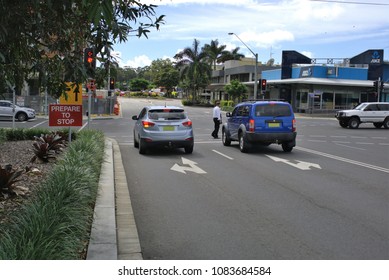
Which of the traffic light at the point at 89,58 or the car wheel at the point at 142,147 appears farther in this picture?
the car wheel at the point at 142,147

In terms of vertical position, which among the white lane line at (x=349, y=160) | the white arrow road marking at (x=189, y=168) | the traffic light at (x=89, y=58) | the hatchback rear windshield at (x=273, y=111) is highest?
the traffic light at (x=89, y=58)

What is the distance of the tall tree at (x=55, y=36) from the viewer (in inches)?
160

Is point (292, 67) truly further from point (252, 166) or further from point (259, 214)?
point (259, 214)

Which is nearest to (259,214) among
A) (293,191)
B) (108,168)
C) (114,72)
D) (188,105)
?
(293,191)

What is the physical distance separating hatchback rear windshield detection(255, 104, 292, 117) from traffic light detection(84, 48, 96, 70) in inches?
379

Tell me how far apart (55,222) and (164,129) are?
932cm

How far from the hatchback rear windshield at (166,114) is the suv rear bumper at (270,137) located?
2.38 m

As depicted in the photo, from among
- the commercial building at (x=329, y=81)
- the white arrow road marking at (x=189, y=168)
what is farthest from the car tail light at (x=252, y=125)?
the commercial building at (x=329, y=81)

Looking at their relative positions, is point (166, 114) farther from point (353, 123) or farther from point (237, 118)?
point (353, 123)

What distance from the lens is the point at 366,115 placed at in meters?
31.0

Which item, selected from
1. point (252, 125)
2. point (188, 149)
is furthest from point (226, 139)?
point (188, 149)

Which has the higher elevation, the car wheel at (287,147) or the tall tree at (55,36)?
the tall tree at (55,36)

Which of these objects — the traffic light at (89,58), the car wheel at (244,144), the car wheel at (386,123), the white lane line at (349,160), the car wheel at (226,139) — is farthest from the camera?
the car wheel at (386,123)

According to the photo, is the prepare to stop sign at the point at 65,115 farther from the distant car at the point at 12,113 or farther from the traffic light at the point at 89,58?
the distant car at the point at 12,113
